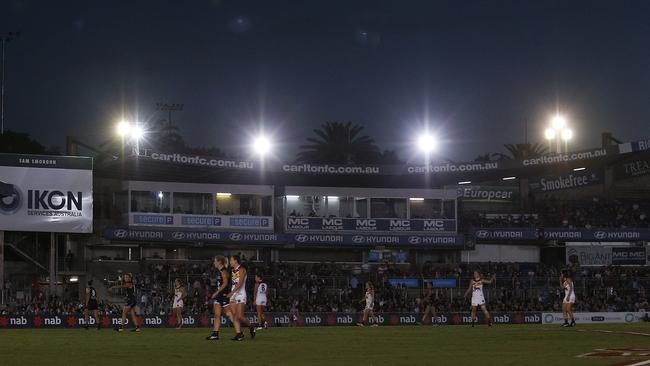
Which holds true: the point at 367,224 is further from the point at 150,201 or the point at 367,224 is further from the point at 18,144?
the point at 18,144

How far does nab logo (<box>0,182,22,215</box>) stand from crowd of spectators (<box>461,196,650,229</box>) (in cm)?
2729

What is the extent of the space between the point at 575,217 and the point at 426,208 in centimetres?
972

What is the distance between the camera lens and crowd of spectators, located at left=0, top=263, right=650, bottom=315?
161ft

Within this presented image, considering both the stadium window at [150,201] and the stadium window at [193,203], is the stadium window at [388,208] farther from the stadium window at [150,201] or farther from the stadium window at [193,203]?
the stadium window at [150,201]

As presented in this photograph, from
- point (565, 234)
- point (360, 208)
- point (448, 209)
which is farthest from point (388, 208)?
point (565, 234)

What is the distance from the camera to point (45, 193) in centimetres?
4888

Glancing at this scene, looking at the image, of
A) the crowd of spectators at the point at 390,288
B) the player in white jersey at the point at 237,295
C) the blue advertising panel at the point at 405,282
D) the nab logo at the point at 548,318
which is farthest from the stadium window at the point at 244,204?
the player in white jersey at the point at 237,295

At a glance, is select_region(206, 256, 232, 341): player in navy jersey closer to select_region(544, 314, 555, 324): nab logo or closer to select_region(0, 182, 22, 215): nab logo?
select_region(544, 314, 555, 324): nab logo

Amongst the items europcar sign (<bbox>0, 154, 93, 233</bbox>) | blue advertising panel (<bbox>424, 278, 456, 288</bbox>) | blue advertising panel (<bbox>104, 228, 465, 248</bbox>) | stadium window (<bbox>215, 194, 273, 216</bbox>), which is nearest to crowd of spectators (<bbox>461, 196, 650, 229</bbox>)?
blue advertising panel (<bbox>104, 228, 465, 248</bbox>)

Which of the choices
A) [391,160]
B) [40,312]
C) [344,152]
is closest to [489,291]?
[40,312]

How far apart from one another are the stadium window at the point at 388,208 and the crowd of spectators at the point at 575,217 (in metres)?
4.47

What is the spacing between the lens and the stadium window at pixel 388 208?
60.1 meters

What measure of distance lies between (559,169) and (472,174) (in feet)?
18.8

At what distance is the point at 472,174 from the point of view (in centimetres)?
5956
